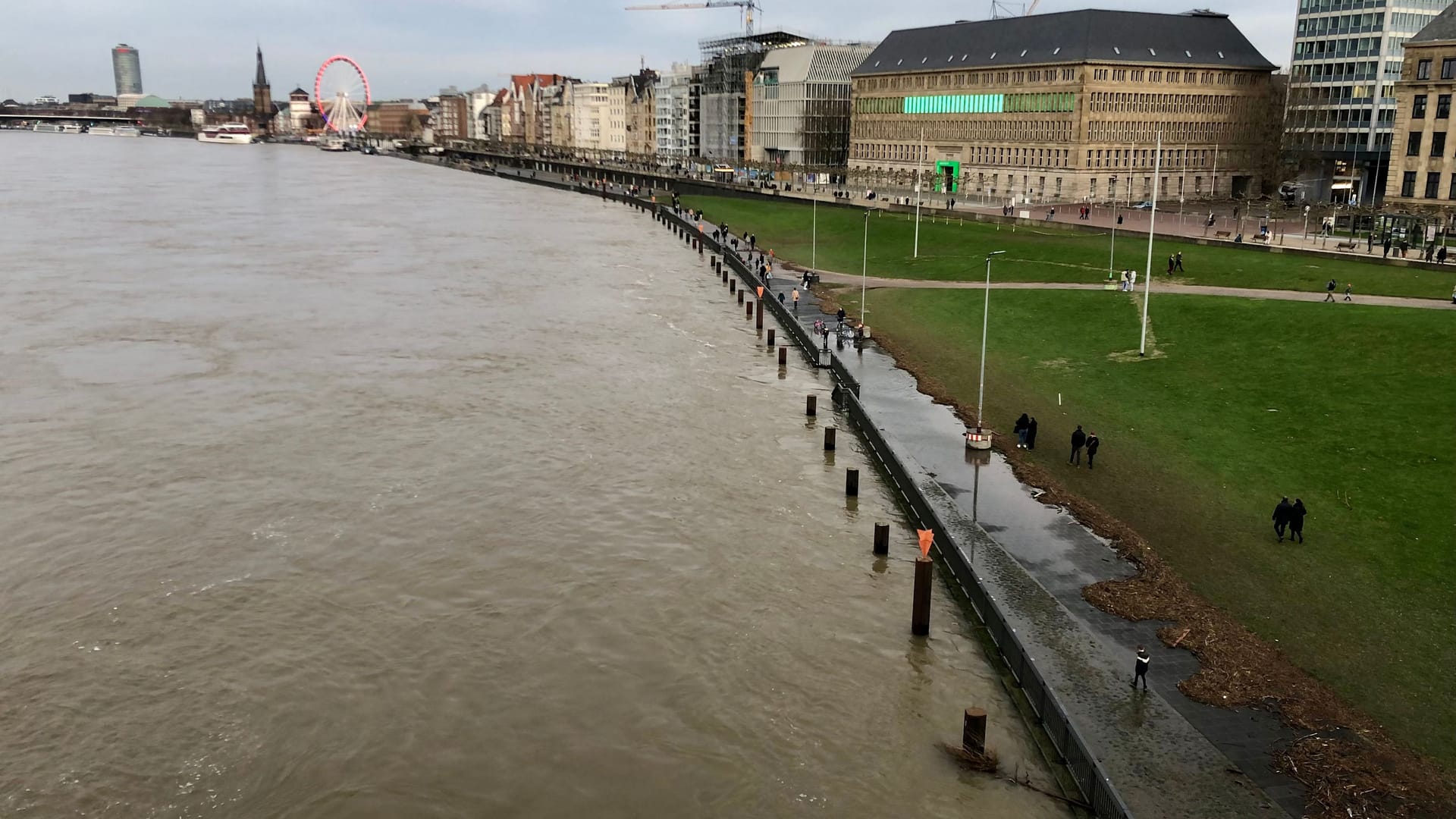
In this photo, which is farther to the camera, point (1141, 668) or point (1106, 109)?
point (1106, 109)

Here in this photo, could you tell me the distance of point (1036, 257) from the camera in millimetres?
74375

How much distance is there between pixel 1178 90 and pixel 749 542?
108 metres

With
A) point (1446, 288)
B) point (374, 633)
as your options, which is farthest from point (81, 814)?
point (1446, 288)

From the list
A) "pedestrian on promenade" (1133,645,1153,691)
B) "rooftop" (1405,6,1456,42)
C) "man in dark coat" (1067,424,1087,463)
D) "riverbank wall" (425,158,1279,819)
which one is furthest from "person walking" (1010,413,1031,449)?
"rooftop" (1405,6,1456,42)

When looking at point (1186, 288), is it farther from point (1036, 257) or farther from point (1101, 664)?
point (1101, 664)

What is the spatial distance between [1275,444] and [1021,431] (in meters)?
7.67

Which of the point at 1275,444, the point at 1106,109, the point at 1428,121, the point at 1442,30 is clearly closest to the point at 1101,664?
the point at 1275,444

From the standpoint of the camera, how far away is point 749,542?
30.7 metres

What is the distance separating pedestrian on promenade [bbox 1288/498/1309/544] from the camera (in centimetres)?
2856

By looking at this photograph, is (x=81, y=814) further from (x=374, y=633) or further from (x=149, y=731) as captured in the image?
(x=374, y=633)

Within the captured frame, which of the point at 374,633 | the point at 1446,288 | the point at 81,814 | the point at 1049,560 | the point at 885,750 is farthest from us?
the point at 1446,288

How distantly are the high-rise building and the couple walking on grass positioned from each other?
286ft

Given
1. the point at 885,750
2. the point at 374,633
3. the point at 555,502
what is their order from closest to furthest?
the point at 885,750, the point at 374,633, the point at 555,502

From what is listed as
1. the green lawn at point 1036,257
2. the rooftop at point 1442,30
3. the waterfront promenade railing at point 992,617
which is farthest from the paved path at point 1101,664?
the rooftop at point 1442,30
